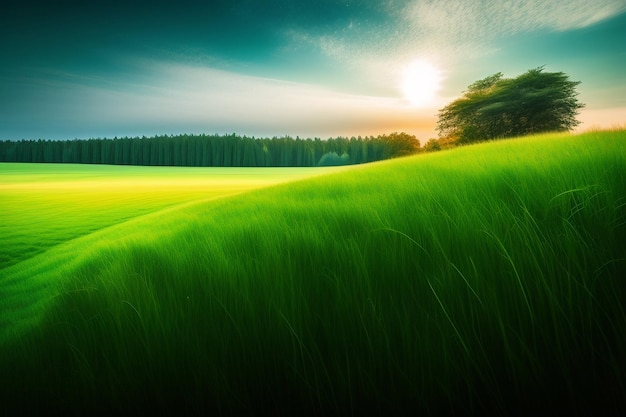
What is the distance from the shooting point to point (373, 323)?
49.3 inches

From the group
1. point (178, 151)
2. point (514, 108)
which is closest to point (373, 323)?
point (514, 108)

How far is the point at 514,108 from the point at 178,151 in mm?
80312

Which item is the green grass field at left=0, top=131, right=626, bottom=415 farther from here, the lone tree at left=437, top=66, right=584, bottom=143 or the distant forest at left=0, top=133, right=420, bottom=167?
the distant forest at left=0, top=133, right=420, bottom=167

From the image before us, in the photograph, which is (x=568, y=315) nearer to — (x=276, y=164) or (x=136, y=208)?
(x=136, y=208)

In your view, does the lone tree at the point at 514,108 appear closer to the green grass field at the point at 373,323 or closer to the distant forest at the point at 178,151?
the green grass field at the point at 373,323

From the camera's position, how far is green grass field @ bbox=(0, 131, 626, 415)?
996 millimetres

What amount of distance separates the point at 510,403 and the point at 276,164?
7867cm

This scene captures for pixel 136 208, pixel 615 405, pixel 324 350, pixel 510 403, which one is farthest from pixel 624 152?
pixel 136 208

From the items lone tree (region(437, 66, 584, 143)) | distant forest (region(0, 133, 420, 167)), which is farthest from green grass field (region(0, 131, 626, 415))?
distant forest (region(0, 133, 420, 167))

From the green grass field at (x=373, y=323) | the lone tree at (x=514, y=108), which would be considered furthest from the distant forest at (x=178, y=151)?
the green grass field at (x=373, y=323)

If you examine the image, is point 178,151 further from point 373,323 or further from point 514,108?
point 373,323

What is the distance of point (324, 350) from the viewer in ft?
4.08

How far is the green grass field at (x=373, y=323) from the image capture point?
3.27 feet

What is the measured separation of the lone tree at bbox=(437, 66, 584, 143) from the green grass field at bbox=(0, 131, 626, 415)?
95.3ft
